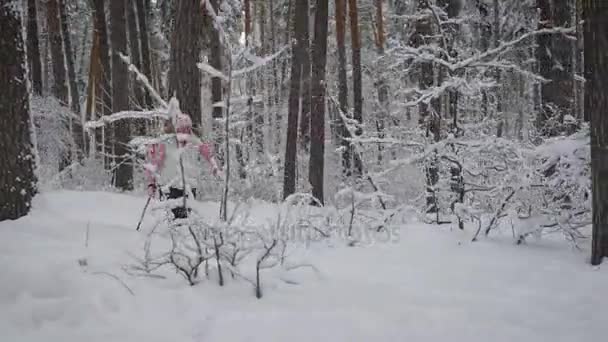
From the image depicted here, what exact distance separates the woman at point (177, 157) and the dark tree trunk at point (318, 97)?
5.13 meters

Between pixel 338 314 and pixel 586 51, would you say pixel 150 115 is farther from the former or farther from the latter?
pixel 586 51

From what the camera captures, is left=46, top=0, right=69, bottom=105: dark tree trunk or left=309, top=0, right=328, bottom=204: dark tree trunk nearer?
left=309, top=0, right=328, bottom=204: dark tree trunk

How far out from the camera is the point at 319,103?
367 inches

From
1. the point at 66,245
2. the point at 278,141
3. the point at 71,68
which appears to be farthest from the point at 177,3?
the point at 278,141

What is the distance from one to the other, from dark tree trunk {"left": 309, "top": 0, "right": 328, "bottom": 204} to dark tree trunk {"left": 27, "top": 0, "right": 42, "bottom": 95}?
6572 millimetres

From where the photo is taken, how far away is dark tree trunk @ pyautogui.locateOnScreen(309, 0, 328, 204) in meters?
9.23

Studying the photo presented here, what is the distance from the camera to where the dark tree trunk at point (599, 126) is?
3.57 meters

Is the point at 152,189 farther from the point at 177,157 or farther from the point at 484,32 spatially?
the point at 484,32

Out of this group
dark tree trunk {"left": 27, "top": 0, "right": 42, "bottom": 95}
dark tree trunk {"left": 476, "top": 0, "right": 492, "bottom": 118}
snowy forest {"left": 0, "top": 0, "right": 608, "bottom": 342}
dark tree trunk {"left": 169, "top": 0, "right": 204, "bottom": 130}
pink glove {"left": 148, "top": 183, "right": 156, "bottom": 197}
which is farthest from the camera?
dark tree trunk {"left": 476, "top": 0, "right": 492, "bottom": 118}

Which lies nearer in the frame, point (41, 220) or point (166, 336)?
point (166, 336)

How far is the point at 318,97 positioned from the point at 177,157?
237 inches

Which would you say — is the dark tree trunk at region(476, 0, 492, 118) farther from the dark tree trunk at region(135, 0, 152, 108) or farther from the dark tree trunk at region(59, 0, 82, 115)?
the dark tree trunk at region(59, 0, 82, 115)

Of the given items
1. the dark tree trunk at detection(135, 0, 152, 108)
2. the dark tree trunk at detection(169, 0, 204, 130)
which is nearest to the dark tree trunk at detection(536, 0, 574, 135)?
the dark tree trunk at detection(169, 0, 204, 130)

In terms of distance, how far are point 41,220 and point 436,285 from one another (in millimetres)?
3282
